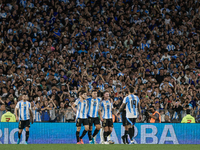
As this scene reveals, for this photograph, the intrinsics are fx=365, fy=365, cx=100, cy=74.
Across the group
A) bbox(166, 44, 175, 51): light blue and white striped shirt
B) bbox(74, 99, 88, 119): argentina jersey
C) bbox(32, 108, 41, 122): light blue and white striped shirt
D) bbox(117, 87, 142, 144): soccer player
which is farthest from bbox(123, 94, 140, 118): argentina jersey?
bbox(166, 44, 175, 51): light blue and white striped shirt

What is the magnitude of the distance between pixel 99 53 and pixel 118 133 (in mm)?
5677

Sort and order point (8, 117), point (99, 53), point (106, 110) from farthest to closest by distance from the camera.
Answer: point (99, 53), point (8, 117), point (106, 110)

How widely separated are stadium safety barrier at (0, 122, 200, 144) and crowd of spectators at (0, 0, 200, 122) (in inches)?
14.9

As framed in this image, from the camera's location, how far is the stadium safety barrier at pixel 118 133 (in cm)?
1539

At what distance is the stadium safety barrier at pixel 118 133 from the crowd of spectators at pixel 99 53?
0.38m

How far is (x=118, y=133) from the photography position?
15727mm

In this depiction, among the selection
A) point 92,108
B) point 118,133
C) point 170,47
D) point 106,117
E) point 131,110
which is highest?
point 170,47

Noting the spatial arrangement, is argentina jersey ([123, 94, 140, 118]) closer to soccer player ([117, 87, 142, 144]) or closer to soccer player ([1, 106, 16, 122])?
soccer player ([117, 87, 142, 144])

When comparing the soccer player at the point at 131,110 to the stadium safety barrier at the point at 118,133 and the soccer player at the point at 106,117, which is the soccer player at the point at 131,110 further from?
the stadium safety barrier at the point at 118,133

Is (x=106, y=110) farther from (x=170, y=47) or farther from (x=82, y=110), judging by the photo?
(x=170, y=47)

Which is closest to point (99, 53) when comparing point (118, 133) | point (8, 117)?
point (118, 133)

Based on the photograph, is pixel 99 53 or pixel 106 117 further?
pixel 99 53

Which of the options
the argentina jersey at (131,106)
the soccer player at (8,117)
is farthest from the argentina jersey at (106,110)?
the soccer player at (8,117)

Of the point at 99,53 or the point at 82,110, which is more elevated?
the point at 99,53
